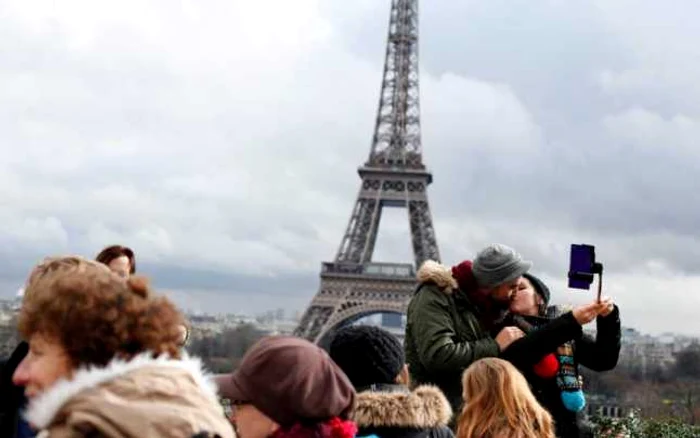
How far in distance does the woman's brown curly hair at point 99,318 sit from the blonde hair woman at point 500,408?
2.15 meters

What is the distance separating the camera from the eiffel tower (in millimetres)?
48531

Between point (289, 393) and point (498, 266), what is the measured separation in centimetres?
239

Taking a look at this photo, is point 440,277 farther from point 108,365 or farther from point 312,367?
point 108,365

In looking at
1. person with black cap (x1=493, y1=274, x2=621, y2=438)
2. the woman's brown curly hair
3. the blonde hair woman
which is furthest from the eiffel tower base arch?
the woman's brown curly hair

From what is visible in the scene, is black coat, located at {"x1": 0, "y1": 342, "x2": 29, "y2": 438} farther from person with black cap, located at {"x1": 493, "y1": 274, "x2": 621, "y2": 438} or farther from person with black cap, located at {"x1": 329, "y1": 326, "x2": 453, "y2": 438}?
person with black cap, located at {"x1": 493, "y1": 274, "x2": 621, "y2": 438}

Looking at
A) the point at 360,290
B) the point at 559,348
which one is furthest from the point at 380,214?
the point at 559,348

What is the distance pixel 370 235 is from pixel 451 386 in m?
44.3

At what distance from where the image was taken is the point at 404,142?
164 ft

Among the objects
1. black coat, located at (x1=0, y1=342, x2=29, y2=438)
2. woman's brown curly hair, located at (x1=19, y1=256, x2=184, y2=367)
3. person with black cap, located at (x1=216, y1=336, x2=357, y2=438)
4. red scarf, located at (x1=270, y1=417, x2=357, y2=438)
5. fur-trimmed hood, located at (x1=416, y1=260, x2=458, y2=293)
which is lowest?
black coat, located at (x1=0, y1=342, x2=29, y2=438)

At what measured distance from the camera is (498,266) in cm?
519

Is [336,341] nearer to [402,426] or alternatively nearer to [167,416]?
[402,426]

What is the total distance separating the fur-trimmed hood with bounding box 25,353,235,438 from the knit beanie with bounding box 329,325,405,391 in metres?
1.62

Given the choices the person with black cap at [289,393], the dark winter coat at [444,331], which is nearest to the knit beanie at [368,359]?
the person with black cap at [289,393]

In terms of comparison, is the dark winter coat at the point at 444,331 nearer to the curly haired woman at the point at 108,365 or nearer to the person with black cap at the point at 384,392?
the person with black cap at the point at 384,392
